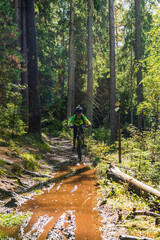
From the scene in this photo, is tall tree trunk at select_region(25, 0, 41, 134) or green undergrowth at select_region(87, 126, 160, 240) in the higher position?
tall tree trunk at select_region(25, 0, 41, 134)

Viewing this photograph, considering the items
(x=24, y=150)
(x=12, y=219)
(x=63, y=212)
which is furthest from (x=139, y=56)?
(x=12, y=219)

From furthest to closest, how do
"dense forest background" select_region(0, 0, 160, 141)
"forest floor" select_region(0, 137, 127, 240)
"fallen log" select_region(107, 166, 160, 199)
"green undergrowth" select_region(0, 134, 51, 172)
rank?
"dense forest background" select_region(0, 0, 160, 141) < "green undergrowth" select_region(0, 134, 51, 172) < "fallen log" select_region(107, 166, 160, 199) < "forest floor" select_region(0, 137, 127, 240)

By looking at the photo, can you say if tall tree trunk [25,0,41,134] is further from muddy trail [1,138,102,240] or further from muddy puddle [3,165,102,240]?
muddy puddle [3,165,102,240]

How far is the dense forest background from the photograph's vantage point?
8.43 metres

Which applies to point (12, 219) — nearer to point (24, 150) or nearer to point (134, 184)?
point (134, 184)

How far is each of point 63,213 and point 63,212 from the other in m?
0.06

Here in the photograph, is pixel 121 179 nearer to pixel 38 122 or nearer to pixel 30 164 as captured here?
pixel 30 164

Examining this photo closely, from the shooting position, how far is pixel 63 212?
396cm

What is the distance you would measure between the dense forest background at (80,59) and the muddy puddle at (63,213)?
421 cm

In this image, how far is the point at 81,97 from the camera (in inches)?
971

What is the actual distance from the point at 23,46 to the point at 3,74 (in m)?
9.33

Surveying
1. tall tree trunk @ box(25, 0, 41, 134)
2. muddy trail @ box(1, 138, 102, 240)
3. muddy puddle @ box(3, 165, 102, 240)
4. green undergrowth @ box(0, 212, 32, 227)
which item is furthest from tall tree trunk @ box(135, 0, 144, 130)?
green undergrowth @ box(0, 212, 32, 227)

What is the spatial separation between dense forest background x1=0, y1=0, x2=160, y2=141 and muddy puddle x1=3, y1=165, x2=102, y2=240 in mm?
4213

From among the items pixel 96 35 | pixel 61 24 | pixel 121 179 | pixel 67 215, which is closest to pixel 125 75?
pixel 96 35
